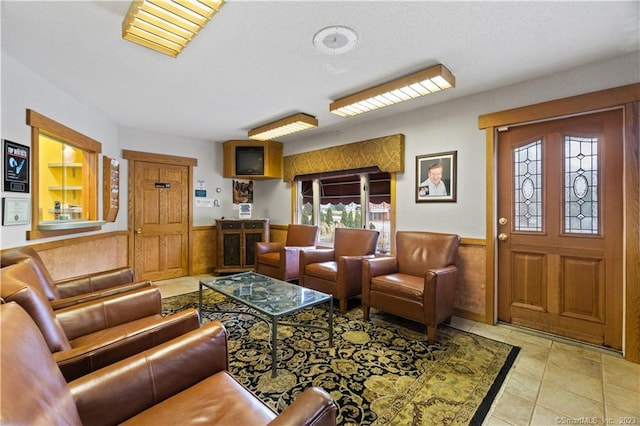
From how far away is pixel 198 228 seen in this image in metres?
4.96

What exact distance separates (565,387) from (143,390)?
2.50 meters

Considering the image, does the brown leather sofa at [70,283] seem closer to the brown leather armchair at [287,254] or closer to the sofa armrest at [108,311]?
the sofa armrest at [108,311]

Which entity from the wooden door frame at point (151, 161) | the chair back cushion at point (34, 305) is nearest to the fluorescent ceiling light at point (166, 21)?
the chair back cushion at point (34, 305)

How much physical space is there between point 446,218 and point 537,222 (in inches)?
32.3

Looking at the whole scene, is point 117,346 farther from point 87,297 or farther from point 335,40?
point 335,40

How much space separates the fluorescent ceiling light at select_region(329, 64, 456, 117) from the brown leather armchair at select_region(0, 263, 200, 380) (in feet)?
8.01

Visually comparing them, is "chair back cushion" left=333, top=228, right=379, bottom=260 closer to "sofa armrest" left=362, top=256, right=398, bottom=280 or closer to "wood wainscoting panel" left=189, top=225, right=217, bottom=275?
"sofa armrest" left=362, top=256, right=398, bottom=280

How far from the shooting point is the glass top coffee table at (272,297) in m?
2.09

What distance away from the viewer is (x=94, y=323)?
5.74 ft

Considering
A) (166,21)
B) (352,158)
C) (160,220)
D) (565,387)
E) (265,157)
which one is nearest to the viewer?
(166,21)

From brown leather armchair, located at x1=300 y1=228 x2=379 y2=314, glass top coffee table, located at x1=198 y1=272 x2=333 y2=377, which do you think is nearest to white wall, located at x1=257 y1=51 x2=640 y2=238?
brown leather armchair, located at x1=300 y1=228 x2=379 y2=314

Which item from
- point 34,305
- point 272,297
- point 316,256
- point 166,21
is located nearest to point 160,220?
point 316,256

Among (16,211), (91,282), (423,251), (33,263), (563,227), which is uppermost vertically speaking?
(16,211)

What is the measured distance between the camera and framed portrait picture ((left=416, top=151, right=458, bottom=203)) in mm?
3158
